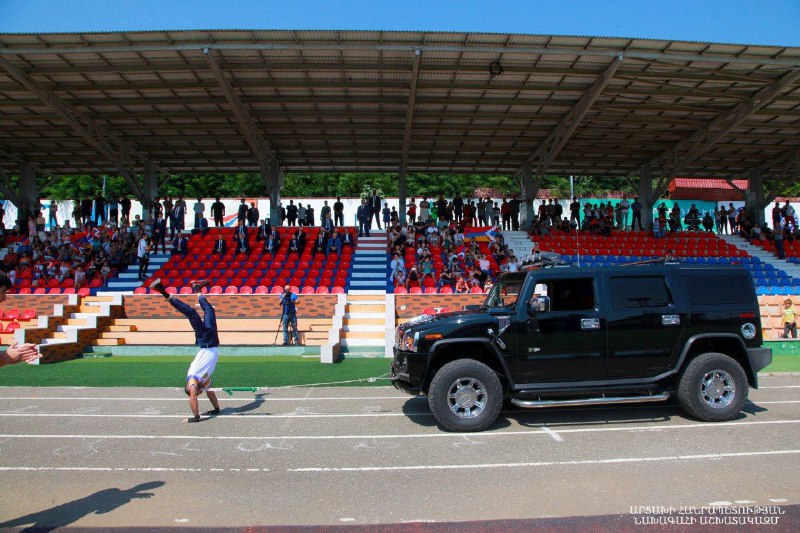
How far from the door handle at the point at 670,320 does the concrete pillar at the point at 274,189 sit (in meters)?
20.6

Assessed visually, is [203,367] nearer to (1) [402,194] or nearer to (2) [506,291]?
(2) [506,291]

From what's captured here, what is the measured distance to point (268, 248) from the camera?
21688 mm

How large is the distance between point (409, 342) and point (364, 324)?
8645 millimetres

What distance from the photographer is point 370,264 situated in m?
21.1

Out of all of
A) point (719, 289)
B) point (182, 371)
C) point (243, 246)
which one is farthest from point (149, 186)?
point (719, 289)

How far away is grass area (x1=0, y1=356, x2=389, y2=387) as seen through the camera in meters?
10.6

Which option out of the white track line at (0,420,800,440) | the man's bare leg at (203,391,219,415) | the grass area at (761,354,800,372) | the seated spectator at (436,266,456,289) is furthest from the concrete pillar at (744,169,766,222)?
the man's bare leg at (203,391,219,415)

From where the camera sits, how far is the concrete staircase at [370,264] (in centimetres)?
1886

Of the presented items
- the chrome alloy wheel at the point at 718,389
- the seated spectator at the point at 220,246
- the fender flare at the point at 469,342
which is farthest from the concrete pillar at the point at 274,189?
the chrome alloy wheel at the point at 718,389

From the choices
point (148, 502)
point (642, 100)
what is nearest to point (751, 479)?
point (148, 502)

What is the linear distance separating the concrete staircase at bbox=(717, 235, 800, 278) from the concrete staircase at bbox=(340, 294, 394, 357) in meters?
18.6

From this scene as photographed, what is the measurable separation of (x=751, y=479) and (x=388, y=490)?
338 cm

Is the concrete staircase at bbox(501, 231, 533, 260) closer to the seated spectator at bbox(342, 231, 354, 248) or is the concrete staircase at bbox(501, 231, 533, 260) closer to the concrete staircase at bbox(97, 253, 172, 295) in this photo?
the seated spectator at bbox(342, 231, 354, 248)

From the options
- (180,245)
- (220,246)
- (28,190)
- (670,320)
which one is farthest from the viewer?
(28,190)
